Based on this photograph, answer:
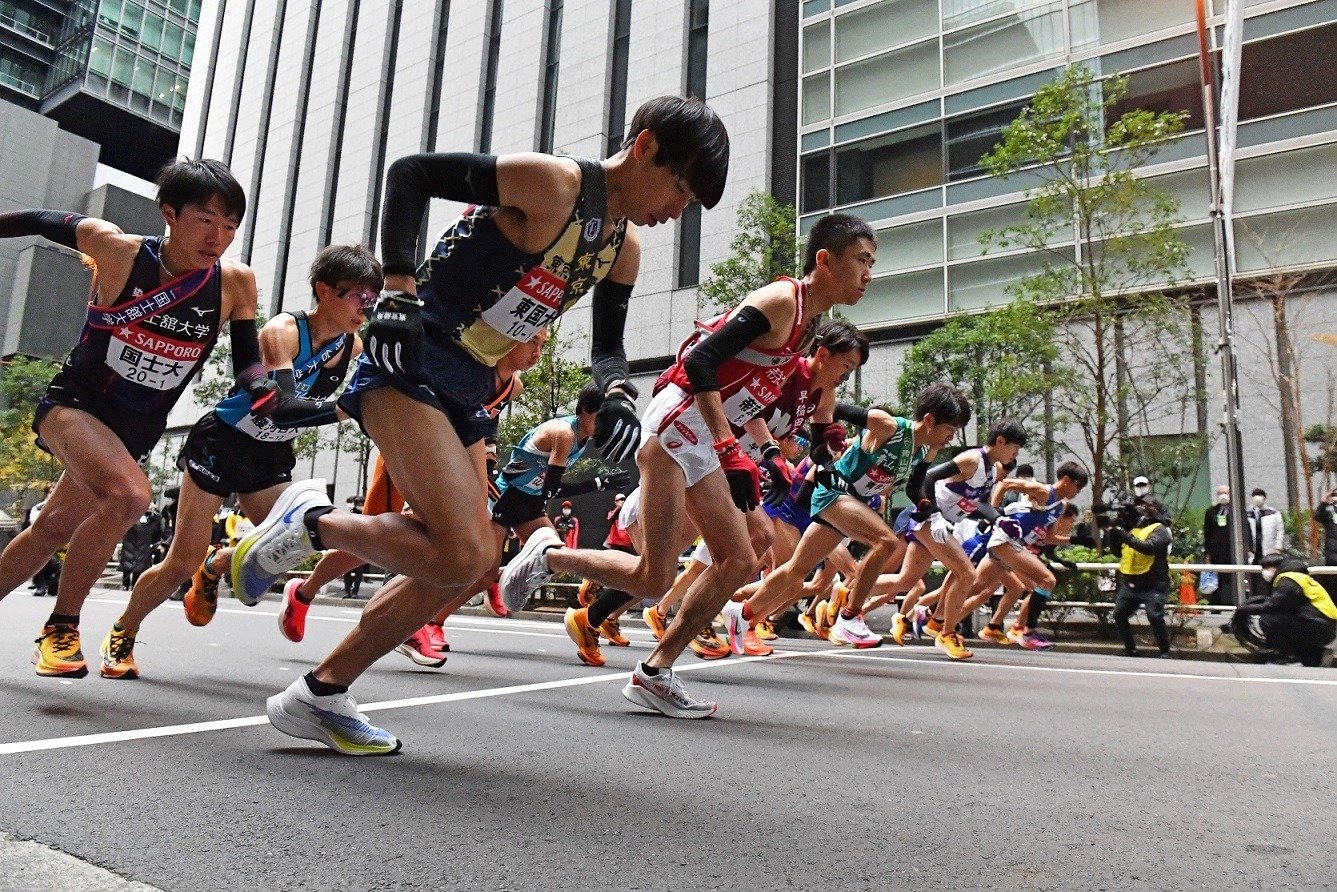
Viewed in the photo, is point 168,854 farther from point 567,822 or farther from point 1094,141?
point 1094,141

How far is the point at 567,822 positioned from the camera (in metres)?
1.92

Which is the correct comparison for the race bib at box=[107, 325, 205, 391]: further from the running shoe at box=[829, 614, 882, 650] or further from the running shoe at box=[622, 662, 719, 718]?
the running shoe at box=[829, 614, 882, 650]

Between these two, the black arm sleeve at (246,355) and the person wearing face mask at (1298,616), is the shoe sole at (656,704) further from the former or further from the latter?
the person wearing face mask at (1298,616)

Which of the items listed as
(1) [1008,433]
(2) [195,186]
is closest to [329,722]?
(2) [195,186]

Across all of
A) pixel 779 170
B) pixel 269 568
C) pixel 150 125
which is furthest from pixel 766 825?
pixel 150 125

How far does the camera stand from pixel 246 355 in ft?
12.8

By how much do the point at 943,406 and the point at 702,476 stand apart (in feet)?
10.9

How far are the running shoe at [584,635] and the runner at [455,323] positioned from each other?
278cm

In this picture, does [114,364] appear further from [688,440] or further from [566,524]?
[566,524]

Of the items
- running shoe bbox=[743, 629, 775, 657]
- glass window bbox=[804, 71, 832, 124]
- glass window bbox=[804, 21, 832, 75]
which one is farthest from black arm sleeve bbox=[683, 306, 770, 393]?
glass window bbox=[804, 21, 832, 75]

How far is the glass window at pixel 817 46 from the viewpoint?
21906mm

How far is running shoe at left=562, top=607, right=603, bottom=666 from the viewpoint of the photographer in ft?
18.1

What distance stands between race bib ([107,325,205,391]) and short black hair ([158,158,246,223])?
1.73 feet

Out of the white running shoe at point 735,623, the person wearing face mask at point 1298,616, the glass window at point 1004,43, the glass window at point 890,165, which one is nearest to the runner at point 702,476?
the white running shoe at point 735,623
